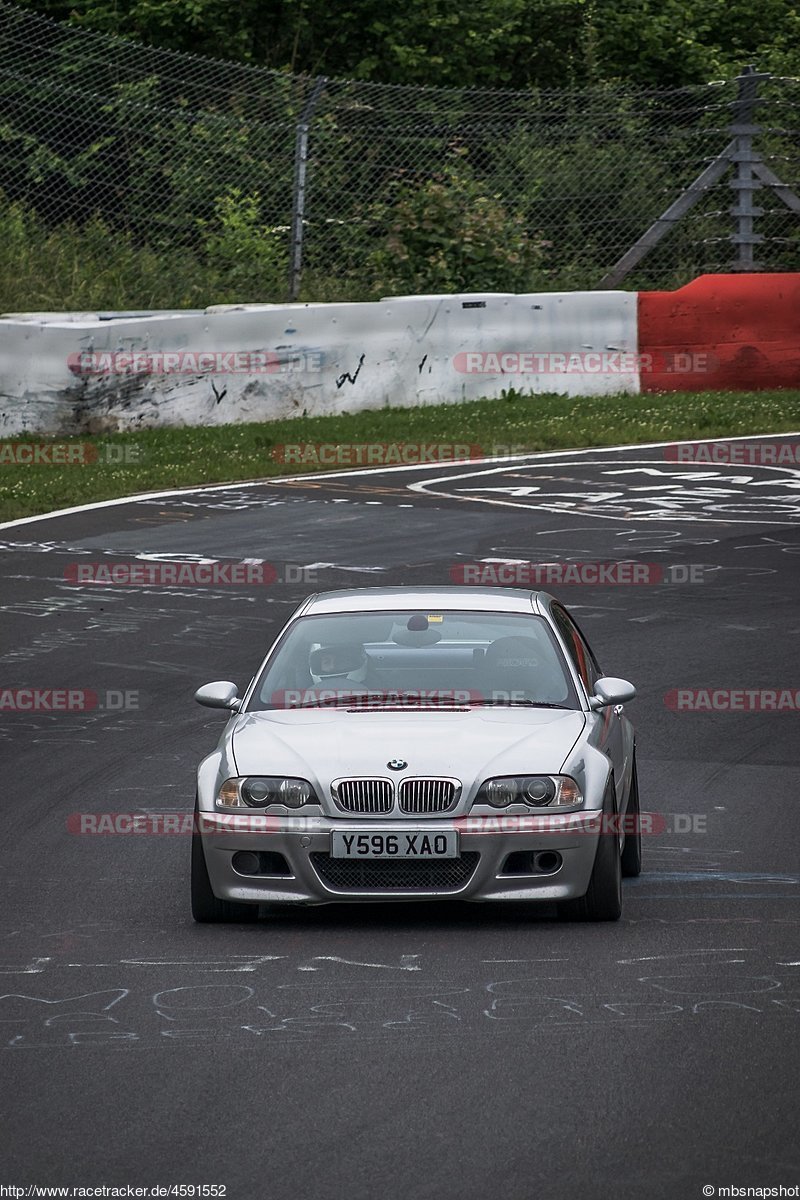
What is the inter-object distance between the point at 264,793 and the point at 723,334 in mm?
20738

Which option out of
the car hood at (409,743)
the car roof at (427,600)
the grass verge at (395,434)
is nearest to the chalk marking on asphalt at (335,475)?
the grass verge at (395,434)

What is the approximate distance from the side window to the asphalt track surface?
2.95ft

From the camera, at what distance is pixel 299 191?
93.0ft

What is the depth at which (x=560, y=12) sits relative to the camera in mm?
43406

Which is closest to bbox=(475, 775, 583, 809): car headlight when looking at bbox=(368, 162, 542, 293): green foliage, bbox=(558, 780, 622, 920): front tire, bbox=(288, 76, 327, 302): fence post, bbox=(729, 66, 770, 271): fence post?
bbox=(558, 780, 622, 920): front tire

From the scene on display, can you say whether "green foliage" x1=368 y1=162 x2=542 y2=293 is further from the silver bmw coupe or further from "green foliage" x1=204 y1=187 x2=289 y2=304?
the silver bmw coupe

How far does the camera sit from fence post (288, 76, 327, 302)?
27.8 metres

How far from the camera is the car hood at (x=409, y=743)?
7906mm

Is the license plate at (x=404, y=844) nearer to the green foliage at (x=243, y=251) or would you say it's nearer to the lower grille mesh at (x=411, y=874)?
the lower grille mesh at (x=411, y=874)

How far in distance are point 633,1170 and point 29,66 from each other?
2340 cm

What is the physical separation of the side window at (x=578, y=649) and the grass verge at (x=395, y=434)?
1140 cm

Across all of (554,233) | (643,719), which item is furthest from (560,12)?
(643,719)

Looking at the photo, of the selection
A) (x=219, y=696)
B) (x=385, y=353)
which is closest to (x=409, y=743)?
(x=219, y=696)

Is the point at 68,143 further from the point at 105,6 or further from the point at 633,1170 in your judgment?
the point at 633,1170
